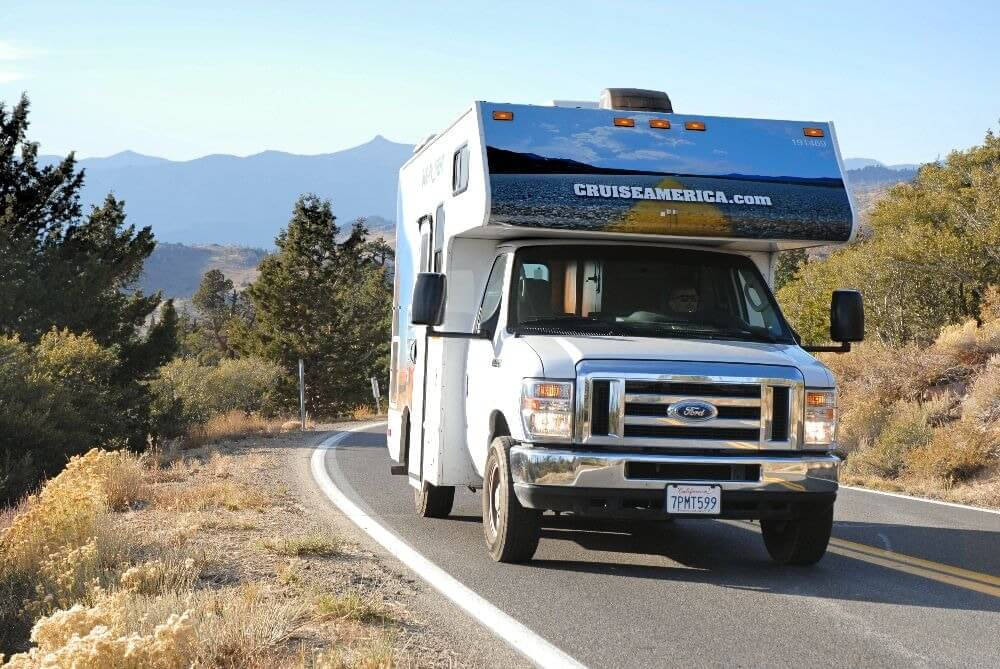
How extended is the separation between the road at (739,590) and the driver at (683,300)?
177 cm

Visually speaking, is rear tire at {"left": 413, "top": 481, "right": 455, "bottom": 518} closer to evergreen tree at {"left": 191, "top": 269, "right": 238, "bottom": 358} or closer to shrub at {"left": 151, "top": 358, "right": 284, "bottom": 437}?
shrub at {"left": 151, "top": 358, "right": 284, "bottom": 437}

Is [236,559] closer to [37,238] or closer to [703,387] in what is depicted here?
[703,387]

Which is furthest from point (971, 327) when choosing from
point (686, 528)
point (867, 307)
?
point (686, 528)

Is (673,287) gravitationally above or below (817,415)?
above

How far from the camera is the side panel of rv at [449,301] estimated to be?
9.50 m

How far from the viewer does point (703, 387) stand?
316 inches

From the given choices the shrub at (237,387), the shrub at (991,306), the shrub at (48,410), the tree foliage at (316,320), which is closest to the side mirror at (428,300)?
the shrub at (48,410)

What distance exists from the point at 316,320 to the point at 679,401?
5814 centimetres

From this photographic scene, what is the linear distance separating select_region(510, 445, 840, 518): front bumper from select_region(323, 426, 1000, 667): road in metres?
0.50

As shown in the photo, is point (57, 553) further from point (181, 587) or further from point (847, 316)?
point (847, 316)

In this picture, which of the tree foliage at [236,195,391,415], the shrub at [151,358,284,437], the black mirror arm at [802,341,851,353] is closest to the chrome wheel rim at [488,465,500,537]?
the black mirror arm at [802,341,851,353]

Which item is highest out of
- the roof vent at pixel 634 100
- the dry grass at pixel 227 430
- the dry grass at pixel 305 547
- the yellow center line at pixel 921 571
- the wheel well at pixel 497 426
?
the roof vent at pixel 634 100

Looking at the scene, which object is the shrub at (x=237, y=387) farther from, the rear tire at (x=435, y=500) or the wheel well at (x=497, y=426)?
the wheel well at (x=497, y=426)

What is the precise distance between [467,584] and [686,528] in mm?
3555
